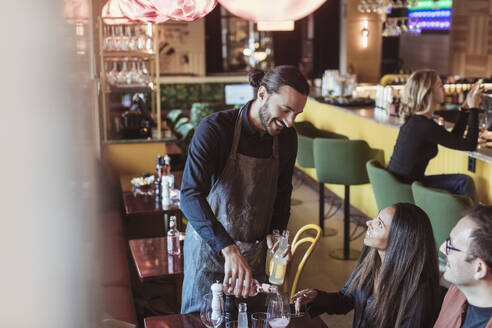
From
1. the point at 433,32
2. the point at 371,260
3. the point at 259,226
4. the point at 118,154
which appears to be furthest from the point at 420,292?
the point at 433,32

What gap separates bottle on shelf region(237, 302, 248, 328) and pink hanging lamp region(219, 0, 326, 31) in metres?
0.98

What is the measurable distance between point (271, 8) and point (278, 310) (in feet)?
3.41

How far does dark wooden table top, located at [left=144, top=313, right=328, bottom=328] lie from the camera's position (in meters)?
2.38

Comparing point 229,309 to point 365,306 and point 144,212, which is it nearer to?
point 365,306

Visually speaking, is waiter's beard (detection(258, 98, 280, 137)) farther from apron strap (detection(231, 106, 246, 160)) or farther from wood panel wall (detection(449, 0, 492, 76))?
wood panel wall (detection(449, 0, 492, 76))

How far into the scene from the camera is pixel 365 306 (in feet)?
8.09

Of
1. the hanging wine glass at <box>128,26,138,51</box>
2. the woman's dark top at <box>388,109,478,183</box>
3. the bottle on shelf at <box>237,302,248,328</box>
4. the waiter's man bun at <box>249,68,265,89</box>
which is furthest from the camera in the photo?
the hanging wine glass at <box>128,26,138,51</box>

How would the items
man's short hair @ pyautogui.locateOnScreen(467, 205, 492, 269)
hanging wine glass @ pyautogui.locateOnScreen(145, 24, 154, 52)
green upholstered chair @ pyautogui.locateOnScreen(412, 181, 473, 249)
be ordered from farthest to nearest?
hanging wine glass @ pyautogui.locateOnScreen(145, 24, 154, 52), green upholstered chair @ pyautogui.locateOnScreen(412, 181, 473, 249), man's short hair @ pyautogui.locateOnScreen(467, 205, 492, 269)

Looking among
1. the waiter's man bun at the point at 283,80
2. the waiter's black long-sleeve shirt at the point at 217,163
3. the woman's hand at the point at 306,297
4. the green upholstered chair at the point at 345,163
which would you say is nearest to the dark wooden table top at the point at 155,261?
the waiter's black long-sleeve shirt at the point at 217,163

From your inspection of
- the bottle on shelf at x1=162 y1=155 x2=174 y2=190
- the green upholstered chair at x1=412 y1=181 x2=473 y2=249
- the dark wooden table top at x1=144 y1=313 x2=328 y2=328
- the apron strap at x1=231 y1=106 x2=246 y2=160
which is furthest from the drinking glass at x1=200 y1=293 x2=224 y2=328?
the bottle on shelf at x1=162 y1=155 x2=174 y2=190

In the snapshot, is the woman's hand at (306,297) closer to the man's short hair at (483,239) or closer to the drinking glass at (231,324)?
the drinking glass at (231,324)

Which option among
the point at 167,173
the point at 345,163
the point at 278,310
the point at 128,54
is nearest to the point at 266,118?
the point at 278,310

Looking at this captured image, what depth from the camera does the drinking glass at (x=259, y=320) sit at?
2.23 metres

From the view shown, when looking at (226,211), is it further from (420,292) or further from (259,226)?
(420,292)
